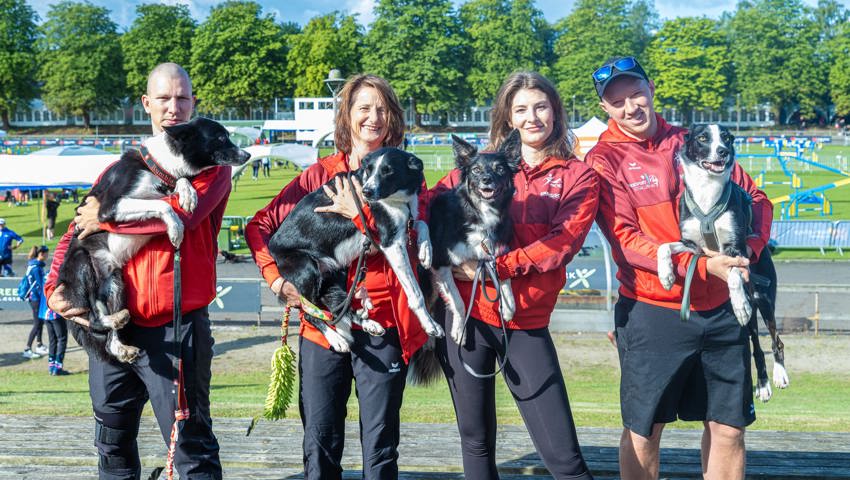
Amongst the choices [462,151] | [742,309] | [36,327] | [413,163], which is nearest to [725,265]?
[742,309]

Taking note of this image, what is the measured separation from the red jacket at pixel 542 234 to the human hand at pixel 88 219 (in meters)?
1.78

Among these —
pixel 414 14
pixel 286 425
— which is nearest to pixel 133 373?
pixel 286 425

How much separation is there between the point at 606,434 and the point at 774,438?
114cm

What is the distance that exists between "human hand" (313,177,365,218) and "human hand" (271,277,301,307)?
403mm

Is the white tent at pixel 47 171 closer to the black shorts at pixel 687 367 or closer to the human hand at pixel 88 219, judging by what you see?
the human hand at pixel 88 219

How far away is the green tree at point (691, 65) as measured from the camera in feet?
263

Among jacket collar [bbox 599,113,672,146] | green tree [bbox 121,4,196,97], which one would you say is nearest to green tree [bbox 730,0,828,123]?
green tree [bbox 121,4,196,97]

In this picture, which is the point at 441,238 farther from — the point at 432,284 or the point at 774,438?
the point at 774,438

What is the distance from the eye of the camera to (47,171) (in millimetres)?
25047

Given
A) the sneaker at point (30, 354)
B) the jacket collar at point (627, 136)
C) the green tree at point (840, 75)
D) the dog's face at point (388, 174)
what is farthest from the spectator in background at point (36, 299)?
the green tree at point (840, 75)

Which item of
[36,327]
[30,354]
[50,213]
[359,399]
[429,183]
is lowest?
[30,354]

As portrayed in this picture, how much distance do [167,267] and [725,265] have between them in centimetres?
255

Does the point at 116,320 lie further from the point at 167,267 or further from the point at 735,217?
the point at 735,217

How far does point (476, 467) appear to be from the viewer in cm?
372
